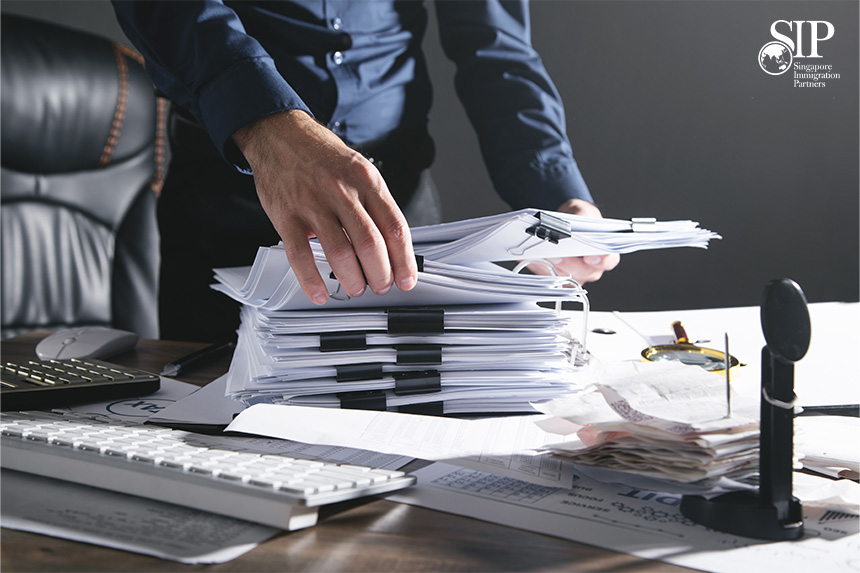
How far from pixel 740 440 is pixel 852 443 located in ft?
0.55

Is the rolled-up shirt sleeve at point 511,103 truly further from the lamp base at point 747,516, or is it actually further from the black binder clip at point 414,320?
the lamp base at point 747,516

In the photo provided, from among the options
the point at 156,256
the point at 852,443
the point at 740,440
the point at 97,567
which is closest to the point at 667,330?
the point at 852,443

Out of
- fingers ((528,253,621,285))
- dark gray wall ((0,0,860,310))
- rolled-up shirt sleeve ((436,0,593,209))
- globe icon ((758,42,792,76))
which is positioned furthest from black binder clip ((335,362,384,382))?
globe icon ((758,42,792,76))

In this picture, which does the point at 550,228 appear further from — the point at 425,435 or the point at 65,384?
the point at 65,384

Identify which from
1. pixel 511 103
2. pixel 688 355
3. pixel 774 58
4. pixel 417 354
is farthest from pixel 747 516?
pixel 774 58

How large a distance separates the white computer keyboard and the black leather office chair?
1.21 metres

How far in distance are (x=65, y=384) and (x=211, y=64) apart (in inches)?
14.3

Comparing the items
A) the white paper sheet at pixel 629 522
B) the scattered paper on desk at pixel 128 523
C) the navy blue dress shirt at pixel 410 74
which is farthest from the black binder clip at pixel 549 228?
the navy blue dress shirt at pixel 410 74

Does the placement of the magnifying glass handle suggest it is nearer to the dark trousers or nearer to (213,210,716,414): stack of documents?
(213,210,716,414): stack of documents

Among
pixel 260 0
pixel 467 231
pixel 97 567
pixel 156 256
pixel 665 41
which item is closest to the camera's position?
pixel 97 567

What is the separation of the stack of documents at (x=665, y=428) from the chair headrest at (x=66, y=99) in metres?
1.43

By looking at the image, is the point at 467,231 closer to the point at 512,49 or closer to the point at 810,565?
the point at 810,565

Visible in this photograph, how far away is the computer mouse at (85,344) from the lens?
0.77 metres

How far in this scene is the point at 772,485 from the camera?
347 mm
